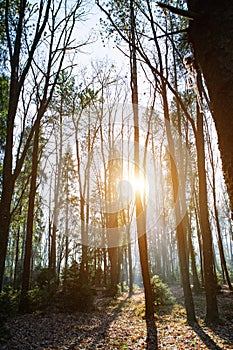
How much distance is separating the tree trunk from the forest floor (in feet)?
20.7

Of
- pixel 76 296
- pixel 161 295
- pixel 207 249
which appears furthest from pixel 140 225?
pixel 76 296

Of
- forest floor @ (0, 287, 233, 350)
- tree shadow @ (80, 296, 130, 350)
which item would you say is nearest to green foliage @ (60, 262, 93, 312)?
forest floor @ (0, 287, 233, 350)

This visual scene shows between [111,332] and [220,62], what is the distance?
28.2 feet

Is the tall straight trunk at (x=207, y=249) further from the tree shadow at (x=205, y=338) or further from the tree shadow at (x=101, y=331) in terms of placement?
the tree shadow at (x=101, y=331)

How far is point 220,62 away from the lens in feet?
3.65

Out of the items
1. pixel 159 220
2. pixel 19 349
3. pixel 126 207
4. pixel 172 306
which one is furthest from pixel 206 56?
pixel 159 220

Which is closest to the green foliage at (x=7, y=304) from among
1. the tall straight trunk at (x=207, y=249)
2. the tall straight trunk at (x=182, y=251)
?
the tall straight trunk at (x=182, y=251)

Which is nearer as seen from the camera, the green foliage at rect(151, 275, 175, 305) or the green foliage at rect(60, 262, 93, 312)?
the green foliage at rect(60, 262, 93, 312)

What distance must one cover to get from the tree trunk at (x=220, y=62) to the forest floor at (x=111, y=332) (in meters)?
6.32

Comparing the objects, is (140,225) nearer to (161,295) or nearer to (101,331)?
(101,331)

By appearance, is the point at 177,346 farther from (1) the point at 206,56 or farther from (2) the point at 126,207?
(2) the point at 126,207

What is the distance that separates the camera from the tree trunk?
1.08 metres

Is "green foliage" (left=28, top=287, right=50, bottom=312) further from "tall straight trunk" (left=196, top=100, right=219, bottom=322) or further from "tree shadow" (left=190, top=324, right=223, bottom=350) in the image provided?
"tall straight trunk" (left=196, top=100, right=219, bottom=322)

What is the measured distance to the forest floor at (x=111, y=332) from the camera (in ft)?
21.2
